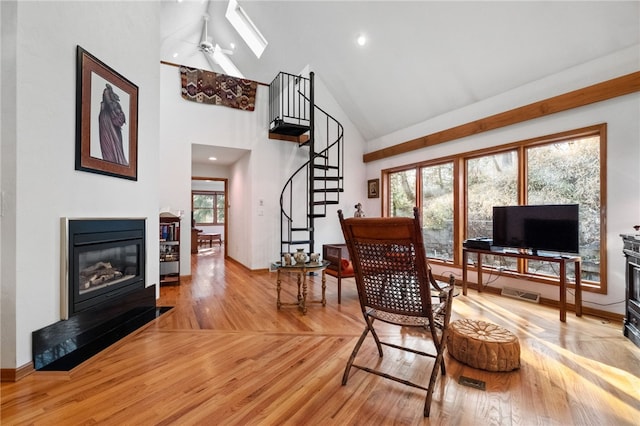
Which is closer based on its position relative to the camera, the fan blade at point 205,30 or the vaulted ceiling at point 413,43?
the vaulted ceiling at point 413,43

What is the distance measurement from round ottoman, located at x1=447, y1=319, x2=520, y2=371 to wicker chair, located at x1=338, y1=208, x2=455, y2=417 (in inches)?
11.3

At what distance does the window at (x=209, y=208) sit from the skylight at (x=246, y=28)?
6.48 metres

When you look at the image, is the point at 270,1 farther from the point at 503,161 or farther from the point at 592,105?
the point at 592,105

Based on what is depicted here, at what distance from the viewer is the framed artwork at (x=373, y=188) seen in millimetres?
6473

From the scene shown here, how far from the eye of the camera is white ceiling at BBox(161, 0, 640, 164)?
3189mm

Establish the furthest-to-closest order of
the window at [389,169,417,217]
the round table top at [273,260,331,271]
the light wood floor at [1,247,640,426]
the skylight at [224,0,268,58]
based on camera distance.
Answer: the skylight at [224,0,268,58], the window at [389,169,417,217], the round table top at [273,260,331,271], the light wood floor at [1,247,640,426]

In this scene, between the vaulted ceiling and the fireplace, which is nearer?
the fireplace

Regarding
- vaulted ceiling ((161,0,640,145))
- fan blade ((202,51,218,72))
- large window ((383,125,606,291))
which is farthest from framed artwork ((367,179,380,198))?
fan blade ((202,51,218,72))

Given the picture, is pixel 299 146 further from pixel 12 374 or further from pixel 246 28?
pixel 12 374

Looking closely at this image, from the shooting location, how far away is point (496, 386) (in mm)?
1881

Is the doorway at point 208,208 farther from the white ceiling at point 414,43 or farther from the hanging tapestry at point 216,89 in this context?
the hanging tapestry at point 216,89

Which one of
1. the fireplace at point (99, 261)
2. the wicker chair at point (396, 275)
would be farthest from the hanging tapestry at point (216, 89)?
the wicker chair at point (396, 275)

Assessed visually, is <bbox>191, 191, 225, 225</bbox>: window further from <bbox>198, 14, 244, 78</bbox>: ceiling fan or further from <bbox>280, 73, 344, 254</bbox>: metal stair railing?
<bbox>280, 73, 344, 254</bbox>: metal stair railing

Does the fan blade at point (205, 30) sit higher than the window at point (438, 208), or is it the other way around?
the fan blade at point (205, 30)
